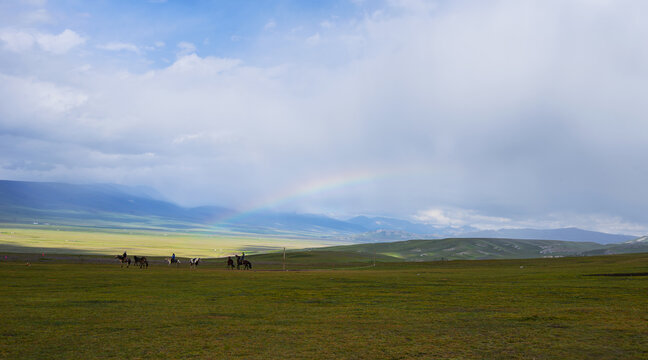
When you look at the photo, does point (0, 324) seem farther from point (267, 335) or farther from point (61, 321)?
point (267, 335)

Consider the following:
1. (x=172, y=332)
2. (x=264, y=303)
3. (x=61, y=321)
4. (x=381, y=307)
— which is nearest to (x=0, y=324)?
(x=61, y=321)

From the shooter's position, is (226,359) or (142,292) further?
(142,292)

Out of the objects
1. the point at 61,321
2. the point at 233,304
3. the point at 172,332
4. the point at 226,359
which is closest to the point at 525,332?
the point at 226,359

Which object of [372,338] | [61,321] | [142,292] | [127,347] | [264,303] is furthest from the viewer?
[142,292]

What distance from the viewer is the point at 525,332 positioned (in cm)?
1806

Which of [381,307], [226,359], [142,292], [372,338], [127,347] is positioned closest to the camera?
[226,359]

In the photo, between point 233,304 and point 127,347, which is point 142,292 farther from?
point 127,347

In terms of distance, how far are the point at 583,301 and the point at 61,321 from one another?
2974 cm

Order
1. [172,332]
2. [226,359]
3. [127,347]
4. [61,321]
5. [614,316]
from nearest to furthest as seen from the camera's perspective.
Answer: [226,359] < [127,347] < [172,332] < [61,321] < [614,316]

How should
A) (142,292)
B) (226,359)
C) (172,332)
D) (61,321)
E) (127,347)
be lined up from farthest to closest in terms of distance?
(142,292), (61,321), (172,332), (127,347), (226,359)

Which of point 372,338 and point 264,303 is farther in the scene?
point 264,303

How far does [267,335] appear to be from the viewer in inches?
697

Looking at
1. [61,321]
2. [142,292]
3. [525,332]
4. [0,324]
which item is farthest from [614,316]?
[142,292]

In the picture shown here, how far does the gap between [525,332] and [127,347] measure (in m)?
15.3
